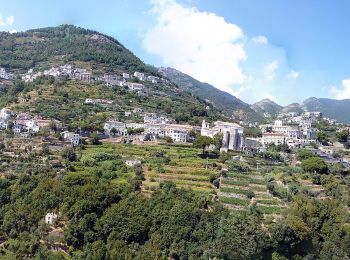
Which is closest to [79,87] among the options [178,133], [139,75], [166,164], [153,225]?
[139,75]

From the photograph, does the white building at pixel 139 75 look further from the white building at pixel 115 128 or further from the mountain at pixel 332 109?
the mountain at pixel 332 109

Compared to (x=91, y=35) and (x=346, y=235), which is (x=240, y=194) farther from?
(x=91, y=35)

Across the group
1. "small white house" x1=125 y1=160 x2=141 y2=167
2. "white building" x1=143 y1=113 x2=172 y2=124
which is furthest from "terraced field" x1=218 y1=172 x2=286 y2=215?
"white building" x1=143 y1=113 x2=172 y2=124

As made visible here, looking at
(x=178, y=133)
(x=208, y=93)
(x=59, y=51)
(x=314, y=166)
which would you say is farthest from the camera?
(x=208, y=93)

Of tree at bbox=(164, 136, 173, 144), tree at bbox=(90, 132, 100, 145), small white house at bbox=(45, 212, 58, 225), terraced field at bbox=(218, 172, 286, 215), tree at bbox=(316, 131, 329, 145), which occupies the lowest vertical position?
small white house at bbox=(45, 212, 58, 225)

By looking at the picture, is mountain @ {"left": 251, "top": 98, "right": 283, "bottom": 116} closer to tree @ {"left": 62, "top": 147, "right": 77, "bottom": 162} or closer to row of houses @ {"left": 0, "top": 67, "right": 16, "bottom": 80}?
row of houses @ {"left": 0, "top": 67, "right": 16, "bottom": 80}

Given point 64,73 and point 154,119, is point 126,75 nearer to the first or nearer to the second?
point 64,73

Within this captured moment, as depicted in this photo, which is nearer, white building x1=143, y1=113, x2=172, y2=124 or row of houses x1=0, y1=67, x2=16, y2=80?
white building x1=143, y1=113, x2=172, y2=124
